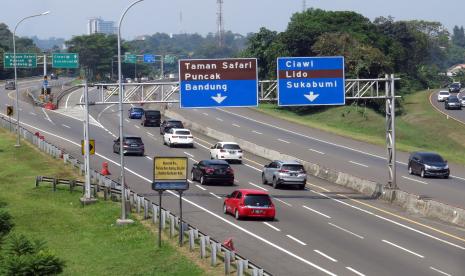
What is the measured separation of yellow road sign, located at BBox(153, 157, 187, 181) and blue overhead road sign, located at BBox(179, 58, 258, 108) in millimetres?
12980

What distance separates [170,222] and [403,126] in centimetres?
5780

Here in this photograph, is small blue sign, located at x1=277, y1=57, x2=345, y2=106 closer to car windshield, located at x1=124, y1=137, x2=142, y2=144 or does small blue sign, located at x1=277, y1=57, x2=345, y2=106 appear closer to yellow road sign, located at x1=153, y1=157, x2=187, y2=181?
yellow road sign, located at x1=153, y1=157, x2=187, y2=181

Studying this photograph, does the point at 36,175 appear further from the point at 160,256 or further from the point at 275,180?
the point at 160,256

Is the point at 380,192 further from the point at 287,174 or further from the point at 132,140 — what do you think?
the point at 132,140

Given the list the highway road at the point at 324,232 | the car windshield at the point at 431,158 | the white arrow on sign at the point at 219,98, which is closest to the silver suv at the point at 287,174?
the highway road at the point at 324,232

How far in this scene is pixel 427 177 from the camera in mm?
55031

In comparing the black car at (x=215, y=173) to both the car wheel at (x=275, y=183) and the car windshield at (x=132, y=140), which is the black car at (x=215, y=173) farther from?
the car windshield at (x=132, y=140)

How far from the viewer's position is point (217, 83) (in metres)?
44.8

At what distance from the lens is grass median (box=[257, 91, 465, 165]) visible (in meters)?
78.2

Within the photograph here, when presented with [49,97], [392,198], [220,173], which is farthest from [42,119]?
[392,198]

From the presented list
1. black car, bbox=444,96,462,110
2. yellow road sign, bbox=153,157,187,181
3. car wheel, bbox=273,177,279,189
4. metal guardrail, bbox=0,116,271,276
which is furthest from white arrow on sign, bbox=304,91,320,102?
black car, bbox=444,96,462,110

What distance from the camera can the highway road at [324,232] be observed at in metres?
28.8

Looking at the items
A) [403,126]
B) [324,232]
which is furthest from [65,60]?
[324,232]

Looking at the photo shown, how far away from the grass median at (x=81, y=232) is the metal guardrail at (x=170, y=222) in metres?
0.65
